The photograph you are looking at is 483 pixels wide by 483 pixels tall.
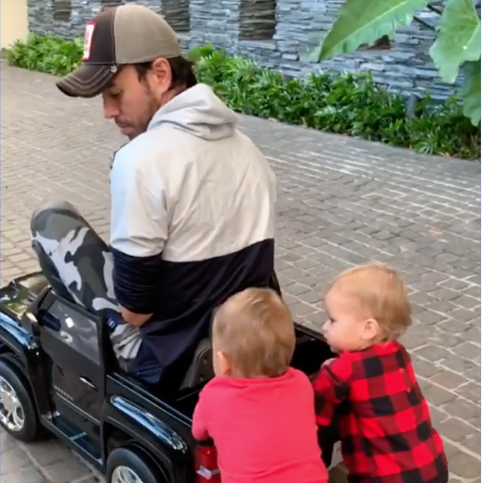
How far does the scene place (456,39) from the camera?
47.4 inches

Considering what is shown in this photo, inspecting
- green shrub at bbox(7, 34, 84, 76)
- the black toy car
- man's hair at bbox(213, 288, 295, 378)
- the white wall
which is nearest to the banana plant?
man's hair at bbox(213, 288, 295, 378)

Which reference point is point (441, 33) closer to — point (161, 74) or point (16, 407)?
point (161, 74)

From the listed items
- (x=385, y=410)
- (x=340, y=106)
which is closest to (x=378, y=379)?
(x=385, y=410)

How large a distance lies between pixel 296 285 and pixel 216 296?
2.40m

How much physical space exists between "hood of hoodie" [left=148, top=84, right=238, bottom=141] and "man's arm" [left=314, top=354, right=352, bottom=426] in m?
0.76

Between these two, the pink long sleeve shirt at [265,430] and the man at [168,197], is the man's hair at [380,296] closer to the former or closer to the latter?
the pink long sleeve shirt at [265,430]

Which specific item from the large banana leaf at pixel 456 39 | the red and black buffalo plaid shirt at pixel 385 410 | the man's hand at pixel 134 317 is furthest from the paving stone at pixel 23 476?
the large banana leaf at pixel 456 39

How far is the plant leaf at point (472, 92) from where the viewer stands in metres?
1.23

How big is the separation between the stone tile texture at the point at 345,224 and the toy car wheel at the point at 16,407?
8 cm

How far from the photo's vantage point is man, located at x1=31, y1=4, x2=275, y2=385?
94.1 inches

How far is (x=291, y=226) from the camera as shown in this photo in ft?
19.6

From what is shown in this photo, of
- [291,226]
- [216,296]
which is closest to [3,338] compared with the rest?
[216,296]

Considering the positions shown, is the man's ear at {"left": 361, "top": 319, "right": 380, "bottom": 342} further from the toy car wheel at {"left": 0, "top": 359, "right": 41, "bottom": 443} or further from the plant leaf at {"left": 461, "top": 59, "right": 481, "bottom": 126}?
the toy car wheel at {"left": 0, "top": 359, "right": 41, "bottom": 443}

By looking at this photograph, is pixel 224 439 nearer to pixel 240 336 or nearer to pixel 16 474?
pixel 240 336
